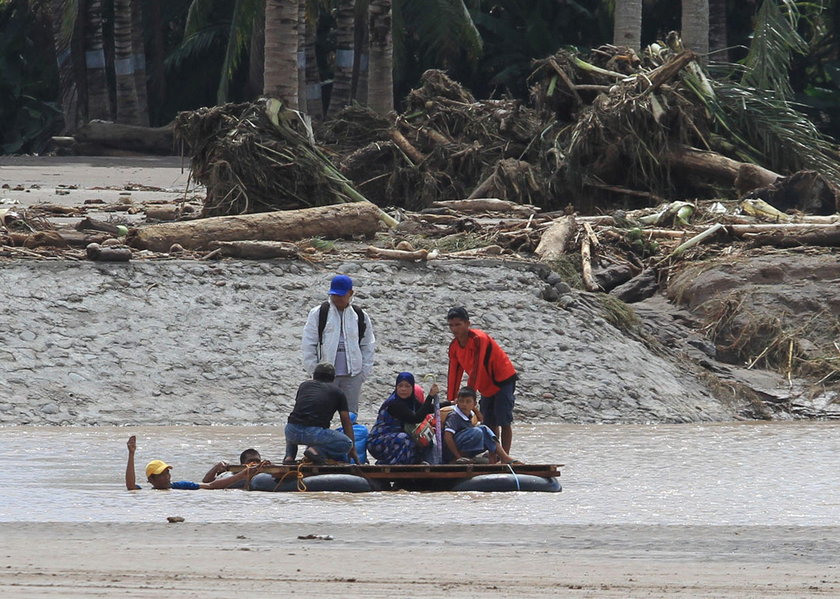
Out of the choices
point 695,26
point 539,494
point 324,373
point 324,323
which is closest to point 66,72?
point 695,26

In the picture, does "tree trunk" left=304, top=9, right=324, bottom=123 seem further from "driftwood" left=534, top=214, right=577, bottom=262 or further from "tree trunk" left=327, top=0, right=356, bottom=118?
"driftwood" left=534, top=214, right=577, bottom=262

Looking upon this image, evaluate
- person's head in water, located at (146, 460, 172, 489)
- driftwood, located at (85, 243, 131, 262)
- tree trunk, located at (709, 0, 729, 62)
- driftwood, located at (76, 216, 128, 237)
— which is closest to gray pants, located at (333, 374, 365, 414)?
person's head in water, located at (146, 460, 172, 489)

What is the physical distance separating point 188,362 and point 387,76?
11697mm

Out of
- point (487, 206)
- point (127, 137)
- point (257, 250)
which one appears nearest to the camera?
point (257, 250)

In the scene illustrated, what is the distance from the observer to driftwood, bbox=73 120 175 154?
31.7m

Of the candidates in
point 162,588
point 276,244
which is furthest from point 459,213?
point 162,588

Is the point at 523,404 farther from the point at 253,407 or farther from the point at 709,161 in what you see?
the point at 709,161

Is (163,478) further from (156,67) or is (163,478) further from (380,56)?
(156,67)

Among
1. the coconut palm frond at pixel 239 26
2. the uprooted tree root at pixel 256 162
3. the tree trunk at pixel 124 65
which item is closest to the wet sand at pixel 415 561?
the uprooted tree root at pixel 256 162

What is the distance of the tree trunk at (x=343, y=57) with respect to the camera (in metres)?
30.0

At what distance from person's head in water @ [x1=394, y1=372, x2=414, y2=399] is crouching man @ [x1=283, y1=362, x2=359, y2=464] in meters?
0.39

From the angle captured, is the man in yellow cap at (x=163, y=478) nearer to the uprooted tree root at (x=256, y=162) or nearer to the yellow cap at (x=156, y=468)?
the yellow cap at (x=156, y=468)

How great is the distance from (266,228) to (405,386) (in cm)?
730

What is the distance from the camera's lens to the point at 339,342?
11156 millimetres
